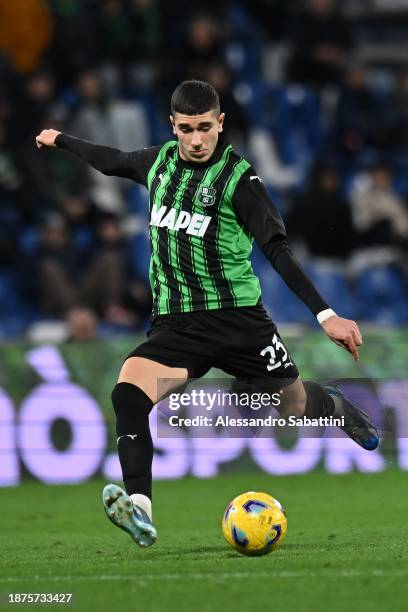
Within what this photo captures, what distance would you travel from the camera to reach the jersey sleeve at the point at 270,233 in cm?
654

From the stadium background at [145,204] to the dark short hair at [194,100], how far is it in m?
3.54

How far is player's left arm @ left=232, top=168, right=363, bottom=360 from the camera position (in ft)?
20.5

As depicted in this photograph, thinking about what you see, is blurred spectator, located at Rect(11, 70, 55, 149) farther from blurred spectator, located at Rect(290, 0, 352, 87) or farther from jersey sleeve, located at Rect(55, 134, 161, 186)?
jersey sleeve, located at Rect(55, 134, 161, 186)

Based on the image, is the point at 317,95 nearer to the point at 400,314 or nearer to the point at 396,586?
the point at 400,314

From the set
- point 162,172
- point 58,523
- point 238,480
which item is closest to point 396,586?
point 162,172

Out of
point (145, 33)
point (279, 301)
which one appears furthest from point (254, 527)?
point (145, 33)

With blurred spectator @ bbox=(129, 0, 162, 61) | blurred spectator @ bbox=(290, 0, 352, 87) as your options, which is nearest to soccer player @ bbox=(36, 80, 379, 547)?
blurred spectator @ bbox=(129, 0, 162, 61)

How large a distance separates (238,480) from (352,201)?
16.2ft

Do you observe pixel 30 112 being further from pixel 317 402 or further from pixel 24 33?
pixel 317 402

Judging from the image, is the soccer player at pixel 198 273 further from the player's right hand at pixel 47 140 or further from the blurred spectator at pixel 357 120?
the blurred spectator at pixel 357 120

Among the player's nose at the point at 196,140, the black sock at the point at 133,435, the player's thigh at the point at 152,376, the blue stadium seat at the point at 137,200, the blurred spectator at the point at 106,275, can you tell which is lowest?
the blurred spectator at the point at 106,275

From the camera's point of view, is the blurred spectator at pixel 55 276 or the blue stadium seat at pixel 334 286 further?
the blue stadium seat at pixel 334 286

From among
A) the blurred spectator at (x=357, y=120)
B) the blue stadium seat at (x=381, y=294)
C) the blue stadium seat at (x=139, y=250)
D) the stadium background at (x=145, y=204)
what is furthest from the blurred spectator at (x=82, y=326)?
the blurred spectator at (x=357, y=120)

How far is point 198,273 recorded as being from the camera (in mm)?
6961
